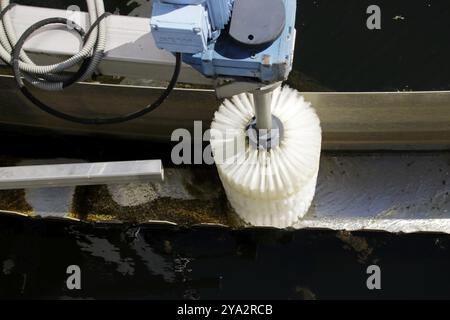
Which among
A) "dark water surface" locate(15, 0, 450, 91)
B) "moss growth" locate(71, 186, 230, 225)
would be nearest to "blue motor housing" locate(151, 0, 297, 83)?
→ "moss growth" locate(71, 186, 230, 225)

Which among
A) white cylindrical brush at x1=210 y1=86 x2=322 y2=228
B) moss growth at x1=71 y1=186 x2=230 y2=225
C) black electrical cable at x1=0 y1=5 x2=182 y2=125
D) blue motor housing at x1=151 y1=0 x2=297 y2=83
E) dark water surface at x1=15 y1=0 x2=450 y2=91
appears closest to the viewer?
blue motor housing at x1=151 y1=0 x2=297 y2=83

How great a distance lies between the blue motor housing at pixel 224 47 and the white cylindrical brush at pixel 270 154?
382 mm

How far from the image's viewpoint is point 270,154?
144cm

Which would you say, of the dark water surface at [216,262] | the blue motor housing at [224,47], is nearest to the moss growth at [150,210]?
the dark water surface at [216,262]

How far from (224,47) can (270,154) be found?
44 cm

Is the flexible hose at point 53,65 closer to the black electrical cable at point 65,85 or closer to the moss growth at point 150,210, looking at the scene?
the black electrical cable at point 65,85

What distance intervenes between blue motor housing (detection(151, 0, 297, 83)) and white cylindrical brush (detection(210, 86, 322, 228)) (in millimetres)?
382

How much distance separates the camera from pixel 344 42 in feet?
6.48

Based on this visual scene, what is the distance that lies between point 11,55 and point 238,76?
0.61m

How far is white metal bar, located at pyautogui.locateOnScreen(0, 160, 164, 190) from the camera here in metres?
1.46

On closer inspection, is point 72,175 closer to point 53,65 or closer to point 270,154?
point 53,65

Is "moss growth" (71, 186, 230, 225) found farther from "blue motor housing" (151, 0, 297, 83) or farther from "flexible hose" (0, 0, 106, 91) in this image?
"blue motor housing" (151, 0, 297, 83)

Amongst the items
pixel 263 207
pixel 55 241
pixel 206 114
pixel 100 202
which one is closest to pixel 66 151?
pixel 100 202

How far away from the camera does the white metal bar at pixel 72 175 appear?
1.46 meters
